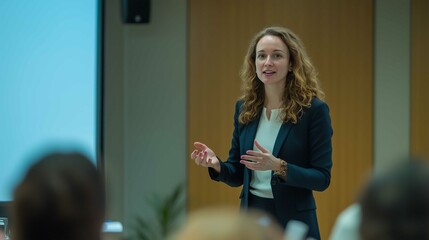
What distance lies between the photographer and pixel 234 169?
9.31ft

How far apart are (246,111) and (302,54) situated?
0.34 m

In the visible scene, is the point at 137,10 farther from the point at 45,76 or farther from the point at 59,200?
the point at 59,200

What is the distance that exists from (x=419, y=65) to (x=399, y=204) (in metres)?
4.73

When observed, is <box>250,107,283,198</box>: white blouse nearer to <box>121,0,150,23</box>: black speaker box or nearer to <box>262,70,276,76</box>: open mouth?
<box>262,70,276,76</box>: open mouth

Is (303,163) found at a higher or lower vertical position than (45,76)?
lower

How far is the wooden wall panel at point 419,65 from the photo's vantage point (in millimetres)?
5301

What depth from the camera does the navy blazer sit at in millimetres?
2582

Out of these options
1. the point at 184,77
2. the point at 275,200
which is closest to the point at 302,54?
the point at 275,200

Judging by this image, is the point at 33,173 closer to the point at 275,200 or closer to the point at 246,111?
the point at 275,200

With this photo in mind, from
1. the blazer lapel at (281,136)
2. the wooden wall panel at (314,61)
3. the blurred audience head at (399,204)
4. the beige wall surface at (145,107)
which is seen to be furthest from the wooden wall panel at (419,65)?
the blurred audience head at (399,204)

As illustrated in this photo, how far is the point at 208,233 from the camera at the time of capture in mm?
868

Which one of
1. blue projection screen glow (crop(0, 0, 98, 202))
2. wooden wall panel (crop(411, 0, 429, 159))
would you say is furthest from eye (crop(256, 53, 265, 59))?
wooden wall panel (crop(411, 0, 429, 159))

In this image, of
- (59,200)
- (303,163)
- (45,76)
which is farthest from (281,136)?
(45,76)

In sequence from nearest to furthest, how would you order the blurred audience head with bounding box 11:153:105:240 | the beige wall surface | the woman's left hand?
the blurred audience head with bounding box 11:153:105:240 < the woman's left hand < the beige wall surface
